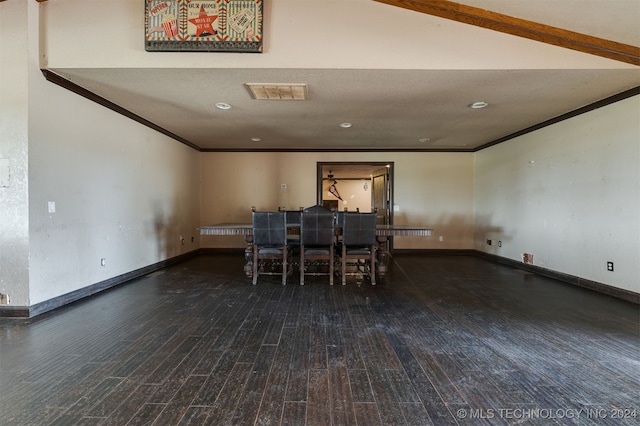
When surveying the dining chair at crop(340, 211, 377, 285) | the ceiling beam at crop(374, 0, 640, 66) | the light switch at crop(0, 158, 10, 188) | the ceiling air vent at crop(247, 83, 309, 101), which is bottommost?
the dining chair at crop(340, 211, 377, 285)

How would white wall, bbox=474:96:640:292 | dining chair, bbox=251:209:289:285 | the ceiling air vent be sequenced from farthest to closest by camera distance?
dining chair, bbox=251:209:289:285 < white wall, bbox=474:96:640:292 < the ceiling air vent

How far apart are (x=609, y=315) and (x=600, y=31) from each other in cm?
261

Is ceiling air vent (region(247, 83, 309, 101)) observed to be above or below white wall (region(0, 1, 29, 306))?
above

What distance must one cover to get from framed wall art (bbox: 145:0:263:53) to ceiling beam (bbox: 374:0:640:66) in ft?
4.02

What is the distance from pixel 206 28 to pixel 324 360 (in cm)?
297

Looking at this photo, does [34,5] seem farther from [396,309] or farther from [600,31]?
[600,31]

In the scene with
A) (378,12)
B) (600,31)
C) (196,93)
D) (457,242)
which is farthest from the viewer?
(457,242)

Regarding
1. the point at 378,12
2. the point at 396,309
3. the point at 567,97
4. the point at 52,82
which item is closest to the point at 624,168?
the point at 567,97

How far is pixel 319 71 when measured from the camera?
2.62 meters

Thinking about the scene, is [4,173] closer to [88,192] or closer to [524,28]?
[88,192]

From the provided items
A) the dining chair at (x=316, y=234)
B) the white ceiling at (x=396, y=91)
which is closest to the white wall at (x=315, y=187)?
the white ceiling at (x=396, y=91)

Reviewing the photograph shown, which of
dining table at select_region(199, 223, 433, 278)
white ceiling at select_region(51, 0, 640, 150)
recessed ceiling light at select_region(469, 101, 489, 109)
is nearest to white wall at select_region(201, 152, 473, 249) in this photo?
white ceiling at select_region(51, 0, 640, 150)

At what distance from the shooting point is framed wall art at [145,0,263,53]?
8.23 feet

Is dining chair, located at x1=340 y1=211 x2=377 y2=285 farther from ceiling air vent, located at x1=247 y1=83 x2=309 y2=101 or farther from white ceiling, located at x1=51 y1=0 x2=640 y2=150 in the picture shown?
ceiling air vent, located at x1=247 y1=83 x2=309 y2=101
